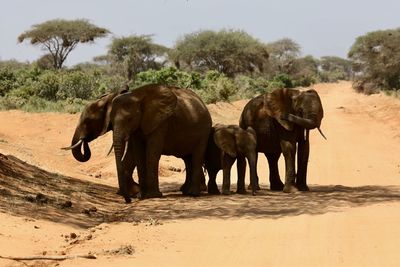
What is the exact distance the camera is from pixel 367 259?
6.22 m

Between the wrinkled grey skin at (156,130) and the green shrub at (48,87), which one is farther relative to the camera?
the green shrub at (48,87)

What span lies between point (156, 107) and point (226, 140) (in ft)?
4.82

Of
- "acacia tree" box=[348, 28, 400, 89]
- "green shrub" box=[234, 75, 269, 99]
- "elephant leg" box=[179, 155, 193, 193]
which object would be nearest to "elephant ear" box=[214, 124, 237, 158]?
"elephant leg" box=[179, 155, 193, 193]

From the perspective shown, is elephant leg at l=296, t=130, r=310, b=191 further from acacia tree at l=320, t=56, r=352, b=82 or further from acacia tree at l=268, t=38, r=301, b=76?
acacia tree at l=320, t=56, r=352, b=82

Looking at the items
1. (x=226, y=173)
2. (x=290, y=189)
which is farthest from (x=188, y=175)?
(x=290, y=189)

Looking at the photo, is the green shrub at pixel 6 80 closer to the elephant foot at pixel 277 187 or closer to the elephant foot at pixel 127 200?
the elephant foot at pixel 277 187

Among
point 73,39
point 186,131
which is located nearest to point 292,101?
point 186,131

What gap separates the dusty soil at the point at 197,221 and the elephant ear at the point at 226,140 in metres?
0.95

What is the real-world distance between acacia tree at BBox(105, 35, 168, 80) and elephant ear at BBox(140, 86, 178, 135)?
41.9 m

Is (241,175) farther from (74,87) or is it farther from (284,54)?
(284,54)

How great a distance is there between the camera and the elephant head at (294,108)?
1195 centimetres

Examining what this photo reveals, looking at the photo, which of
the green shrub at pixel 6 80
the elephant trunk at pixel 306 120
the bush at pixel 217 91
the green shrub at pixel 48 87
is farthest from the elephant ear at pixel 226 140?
the green shrub at pixel 6 80

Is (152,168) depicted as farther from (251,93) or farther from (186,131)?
(251,93)

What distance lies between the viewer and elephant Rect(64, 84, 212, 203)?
10.9m
